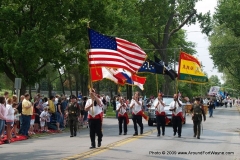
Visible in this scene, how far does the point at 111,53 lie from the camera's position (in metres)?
17.0

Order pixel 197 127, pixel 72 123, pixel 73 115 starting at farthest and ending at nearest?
pixel 72 123 < pixel 73 115 < pixel 197 127

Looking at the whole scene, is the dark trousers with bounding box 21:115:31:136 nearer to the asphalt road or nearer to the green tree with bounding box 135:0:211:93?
the asphalt road

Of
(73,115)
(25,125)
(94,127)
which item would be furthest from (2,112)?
(94,127)

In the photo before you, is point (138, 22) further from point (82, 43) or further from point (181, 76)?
point (181, 76)

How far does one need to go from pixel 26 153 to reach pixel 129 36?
35777 mm

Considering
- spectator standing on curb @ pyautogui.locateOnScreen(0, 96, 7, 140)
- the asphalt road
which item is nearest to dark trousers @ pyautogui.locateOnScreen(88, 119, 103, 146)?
the asphalt road

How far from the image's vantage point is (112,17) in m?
32.6

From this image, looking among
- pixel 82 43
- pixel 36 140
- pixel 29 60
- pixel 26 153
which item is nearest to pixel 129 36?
pixel 82 43

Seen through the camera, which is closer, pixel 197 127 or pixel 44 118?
pixel 197 127

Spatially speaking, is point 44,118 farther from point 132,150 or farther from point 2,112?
point 132,150

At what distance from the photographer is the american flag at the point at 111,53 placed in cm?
1662

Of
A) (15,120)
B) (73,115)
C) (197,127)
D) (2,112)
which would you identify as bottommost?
(197,127)

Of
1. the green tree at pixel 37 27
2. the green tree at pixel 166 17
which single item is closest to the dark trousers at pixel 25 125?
the green tree at pixel 37 27

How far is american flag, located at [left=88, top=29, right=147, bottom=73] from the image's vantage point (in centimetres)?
1662
